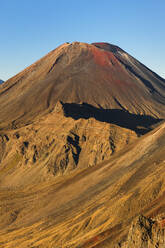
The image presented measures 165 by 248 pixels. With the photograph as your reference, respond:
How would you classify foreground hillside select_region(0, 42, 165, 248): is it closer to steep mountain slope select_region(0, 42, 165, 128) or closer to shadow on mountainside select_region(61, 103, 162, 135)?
shadow on mountainside select_region(61, 103, 162, 135)

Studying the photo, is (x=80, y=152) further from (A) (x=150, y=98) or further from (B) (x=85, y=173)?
(A) (x=150, y=98)

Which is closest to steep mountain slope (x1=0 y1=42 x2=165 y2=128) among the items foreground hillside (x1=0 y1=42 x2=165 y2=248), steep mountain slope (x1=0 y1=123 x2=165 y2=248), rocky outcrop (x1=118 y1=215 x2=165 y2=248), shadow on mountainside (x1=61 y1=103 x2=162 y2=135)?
foreground hillside (x1=0 y1=42 x2=165 y2=248)

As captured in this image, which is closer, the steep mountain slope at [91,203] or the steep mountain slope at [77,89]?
the steep mountain slope at [91,203]

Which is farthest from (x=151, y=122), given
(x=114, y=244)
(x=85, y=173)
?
(x=114, y=244)

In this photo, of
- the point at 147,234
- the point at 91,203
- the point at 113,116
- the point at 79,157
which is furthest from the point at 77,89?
Result: the point at 147,234

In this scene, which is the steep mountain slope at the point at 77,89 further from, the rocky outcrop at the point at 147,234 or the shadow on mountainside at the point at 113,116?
the rocky outcrop at the point at 147,234

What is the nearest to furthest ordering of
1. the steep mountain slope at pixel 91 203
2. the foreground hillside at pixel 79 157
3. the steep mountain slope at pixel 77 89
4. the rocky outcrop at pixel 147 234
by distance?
the rocky outcrop at pixel 147 234 → the steep mountain slope at pixel 91 203 → the foreground hillside at pixel 79 157 → the steep mountain slope at pixel 77 89

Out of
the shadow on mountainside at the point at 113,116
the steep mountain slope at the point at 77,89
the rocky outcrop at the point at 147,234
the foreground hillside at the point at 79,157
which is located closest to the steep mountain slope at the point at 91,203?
the foreground hillside at the point at 79,157

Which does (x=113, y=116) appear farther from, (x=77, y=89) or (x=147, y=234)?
(x=147, y=234)
